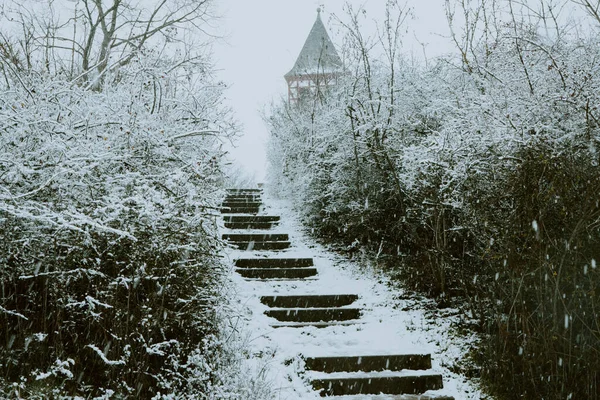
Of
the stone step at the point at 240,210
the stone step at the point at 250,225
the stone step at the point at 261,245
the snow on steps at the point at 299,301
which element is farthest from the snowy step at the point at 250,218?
the snow on steps at the point at 299,301

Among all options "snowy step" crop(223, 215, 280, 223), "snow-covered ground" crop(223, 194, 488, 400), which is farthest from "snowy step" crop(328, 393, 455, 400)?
"snowy step" crop(223, 215, 280, 223)

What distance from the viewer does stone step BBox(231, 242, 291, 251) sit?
8117mm

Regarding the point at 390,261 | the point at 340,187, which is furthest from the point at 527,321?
the point at 340,187

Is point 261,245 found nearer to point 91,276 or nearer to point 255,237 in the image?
point 255,237

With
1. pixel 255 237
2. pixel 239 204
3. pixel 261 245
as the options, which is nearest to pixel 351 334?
pixel 261 245

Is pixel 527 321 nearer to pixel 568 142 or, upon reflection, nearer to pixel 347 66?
pixel 568 142

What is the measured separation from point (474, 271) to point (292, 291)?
2.29m

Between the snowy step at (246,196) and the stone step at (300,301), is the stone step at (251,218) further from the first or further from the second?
the stone step at (300,301)

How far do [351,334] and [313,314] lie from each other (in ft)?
2.18

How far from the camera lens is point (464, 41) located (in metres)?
7.61

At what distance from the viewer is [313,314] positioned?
580 cm

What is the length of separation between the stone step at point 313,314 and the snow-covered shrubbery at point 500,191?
96cm

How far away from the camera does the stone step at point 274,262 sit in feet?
23.9

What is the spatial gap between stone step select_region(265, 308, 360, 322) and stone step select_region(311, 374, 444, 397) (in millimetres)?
1414
